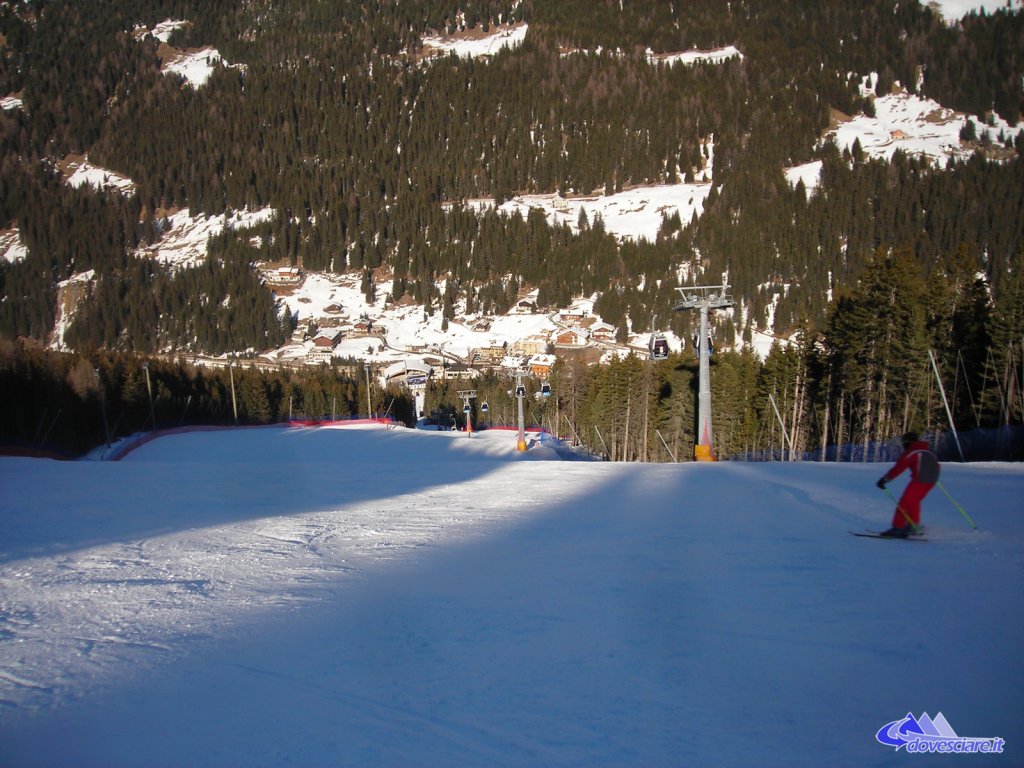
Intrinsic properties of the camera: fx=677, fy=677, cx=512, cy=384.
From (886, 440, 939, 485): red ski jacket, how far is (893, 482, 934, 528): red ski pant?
0.07 m

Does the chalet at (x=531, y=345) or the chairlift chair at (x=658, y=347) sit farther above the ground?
the chalet at (x=531, y=345)

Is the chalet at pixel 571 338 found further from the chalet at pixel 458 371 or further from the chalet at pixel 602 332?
the chalet at pixel 458 371

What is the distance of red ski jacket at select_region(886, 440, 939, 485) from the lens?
7.29 m

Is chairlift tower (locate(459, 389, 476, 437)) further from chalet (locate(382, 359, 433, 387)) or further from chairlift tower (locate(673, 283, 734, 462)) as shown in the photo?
chalet (locate(382, 359, 433, 387))

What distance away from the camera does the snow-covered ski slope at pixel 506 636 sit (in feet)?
11.1

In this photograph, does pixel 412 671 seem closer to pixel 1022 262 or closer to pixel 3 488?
pixel 3 488

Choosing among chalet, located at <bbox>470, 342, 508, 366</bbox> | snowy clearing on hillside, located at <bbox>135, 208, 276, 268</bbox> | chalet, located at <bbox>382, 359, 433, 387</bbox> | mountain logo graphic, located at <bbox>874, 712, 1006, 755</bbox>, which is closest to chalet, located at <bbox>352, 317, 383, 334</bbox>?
chalet, located at <bbox>382, 359, 433, 387</bbox>

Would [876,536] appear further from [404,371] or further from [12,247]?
[12,247]

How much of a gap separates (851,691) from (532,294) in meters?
146

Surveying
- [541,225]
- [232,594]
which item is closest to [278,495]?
[232,594]

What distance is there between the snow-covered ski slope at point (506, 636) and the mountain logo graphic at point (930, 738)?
0.16ft

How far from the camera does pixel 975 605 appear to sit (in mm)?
5016

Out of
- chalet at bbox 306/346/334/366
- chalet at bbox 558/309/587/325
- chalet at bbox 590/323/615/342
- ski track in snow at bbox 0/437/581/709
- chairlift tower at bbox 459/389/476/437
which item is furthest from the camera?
chalet at bbox 558/309/587/325

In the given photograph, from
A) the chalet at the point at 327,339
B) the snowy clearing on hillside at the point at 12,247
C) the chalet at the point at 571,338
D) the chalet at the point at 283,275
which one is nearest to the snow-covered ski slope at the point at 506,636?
the chalet at the point at 571,338
